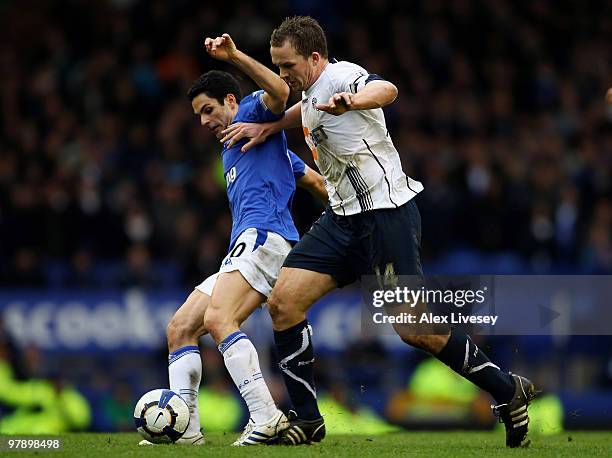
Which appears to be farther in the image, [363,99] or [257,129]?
[257,129]

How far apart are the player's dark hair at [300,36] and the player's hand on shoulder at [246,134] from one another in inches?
28.5

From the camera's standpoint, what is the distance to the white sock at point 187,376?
727 cm

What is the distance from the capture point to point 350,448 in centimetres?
682

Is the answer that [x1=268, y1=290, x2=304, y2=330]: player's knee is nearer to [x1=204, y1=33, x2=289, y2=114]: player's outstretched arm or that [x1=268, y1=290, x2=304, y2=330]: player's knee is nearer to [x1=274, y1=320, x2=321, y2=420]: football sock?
[x1=274, y1=320, x2=321, y2=420]: football sock

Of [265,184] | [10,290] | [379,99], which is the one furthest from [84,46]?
[379,99]

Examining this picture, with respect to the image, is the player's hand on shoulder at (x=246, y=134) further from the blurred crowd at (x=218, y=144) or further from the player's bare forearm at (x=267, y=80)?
the blurred crowd at (x=218, y=144)

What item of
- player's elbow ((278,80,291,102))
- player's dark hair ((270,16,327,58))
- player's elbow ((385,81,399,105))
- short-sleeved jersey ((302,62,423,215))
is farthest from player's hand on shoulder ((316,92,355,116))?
player's elbow ((278,80,291,102))

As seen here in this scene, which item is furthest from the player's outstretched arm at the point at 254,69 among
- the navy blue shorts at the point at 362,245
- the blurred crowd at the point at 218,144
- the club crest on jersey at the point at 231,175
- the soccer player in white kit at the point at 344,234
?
the blurred crowd at the point at 218,144

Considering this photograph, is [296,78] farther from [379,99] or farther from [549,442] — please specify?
[549,442]

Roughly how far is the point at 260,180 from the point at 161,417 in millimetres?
1549

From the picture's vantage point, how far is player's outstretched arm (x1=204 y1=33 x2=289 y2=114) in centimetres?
691

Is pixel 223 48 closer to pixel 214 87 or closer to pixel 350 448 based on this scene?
pixel 214 87

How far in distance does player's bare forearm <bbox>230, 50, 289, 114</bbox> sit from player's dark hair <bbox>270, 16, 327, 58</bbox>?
9.3 inches

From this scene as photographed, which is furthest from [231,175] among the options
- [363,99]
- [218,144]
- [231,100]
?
[218,144]
